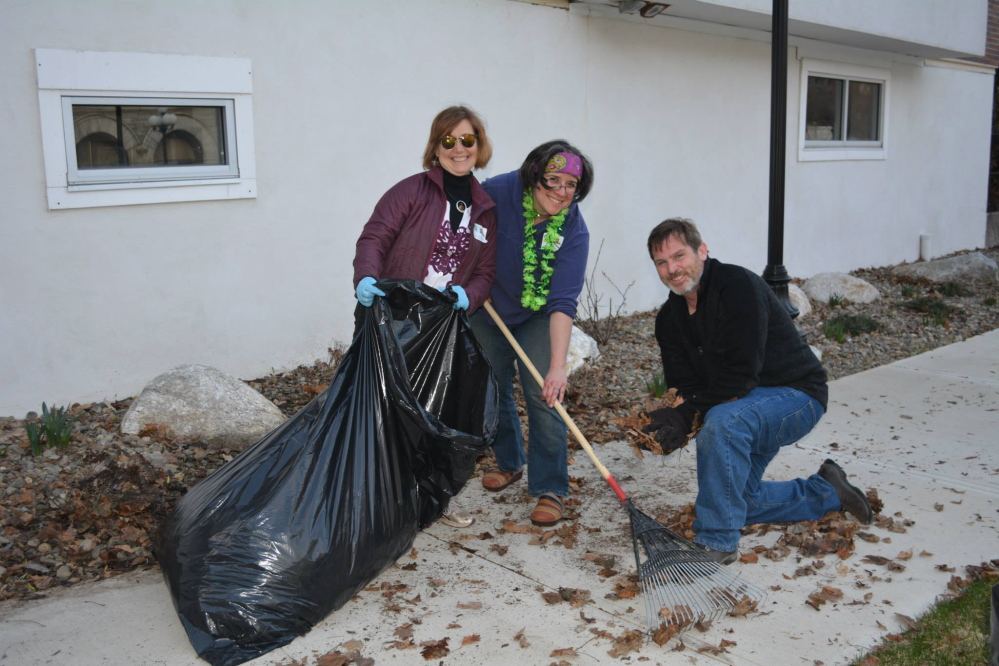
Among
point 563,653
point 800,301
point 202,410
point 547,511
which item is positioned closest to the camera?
point 563,653

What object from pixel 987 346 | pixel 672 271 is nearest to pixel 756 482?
pixel 672 271

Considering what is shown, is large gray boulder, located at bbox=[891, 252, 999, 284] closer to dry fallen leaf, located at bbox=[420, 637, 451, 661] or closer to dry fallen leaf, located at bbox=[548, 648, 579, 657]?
dry fallen leaf, located at bbox=[548, 648, 579, 657]

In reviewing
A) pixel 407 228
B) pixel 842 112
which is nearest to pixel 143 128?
pixel 407 228

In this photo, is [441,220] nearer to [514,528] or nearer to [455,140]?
[455,140]

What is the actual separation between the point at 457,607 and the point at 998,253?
12.6 m

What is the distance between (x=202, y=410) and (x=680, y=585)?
107 inches

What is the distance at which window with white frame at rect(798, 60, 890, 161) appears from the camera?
10.0m

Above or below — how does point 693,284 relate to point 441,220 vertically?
below

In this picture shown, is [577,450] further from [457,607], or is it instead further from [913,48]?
[913,48]

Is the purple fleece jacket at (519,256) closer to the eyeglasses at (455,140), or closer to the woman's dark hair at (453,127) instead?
the woman's dark hair at (453,127)

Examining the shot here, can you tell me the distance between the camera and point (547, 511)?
150 inches

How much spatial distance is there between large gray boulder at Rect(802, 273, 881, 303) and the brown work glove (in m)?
6.17

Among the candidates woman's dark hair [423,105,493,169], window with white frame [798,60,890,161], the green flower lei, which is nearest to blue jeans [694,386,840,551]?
the green flower lei

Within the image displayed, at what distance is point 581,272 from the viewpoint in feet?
12.1
